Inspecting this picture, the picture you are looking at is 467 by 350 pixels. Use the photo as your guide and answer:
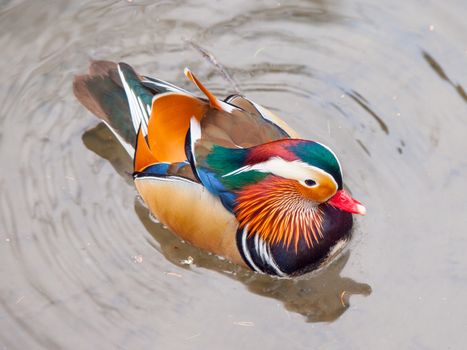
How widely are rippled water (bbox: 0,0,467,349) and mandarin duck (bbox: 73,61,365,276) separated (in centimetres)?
18

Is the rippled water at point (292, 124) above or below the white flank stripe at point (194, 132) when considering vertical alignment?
below

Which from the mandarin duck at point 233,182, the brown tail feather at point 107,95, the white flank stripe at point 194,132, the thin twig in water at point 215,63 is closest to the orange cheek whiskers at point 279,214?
the mandarin duck at point 233,182

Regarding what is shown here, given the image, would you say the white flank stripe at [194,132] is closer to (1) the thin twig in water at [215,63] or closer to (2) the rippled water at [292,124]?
(2) the rippled water at [292,124]

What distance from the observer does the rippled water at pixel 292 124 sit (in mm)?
4598

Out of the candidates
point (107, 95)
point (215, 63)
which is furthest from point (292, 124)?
point (107, 95)

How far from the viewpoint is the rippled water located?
4.60 m

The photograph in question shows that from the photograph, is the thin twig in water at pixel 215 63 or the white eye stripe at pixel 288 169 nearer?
the white eye stripe at pixel 288 169

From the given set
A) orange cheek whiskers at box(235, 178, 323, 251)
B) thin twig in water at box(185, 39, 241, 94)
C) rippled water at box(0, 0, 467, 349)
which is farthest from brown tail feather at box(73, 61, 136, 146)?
orange cheek whiskers at box(235, 178, 323, 251)

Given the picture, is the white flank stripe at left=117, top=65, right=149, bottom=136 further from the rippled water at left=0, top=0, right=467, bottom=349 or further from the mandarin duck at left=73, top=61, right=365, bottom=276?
the rippled water at left=0, top=0, right=467, bottom=349

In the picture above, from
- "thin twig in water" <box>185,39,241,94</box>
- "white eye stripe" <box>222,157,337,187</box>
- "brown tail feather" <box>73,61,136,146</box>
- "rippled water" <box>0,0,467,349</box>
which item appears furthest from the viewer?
"thin twig in water" <box>185,39,241,94</box>

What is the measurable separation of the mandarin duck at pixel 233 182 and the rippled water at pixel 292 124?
0.58ft

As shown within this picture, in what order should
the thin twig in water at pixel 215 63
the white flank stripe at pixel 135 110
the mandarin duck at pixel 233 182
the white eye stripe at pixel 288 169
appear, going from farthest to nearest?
the thin twig in water at pixel 215 63 → the white flank stripe at pixel 135 110 → the mandarin duck at pixel 233 182 → the white eye stripe at pixel 288 169

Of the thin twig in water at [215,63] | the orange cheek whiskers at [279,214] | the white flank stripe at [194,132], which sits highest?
the white flank stripe at [194,132]

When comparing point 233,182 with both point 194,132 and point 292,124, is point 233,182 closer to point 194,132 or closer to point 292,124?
point 194,132
